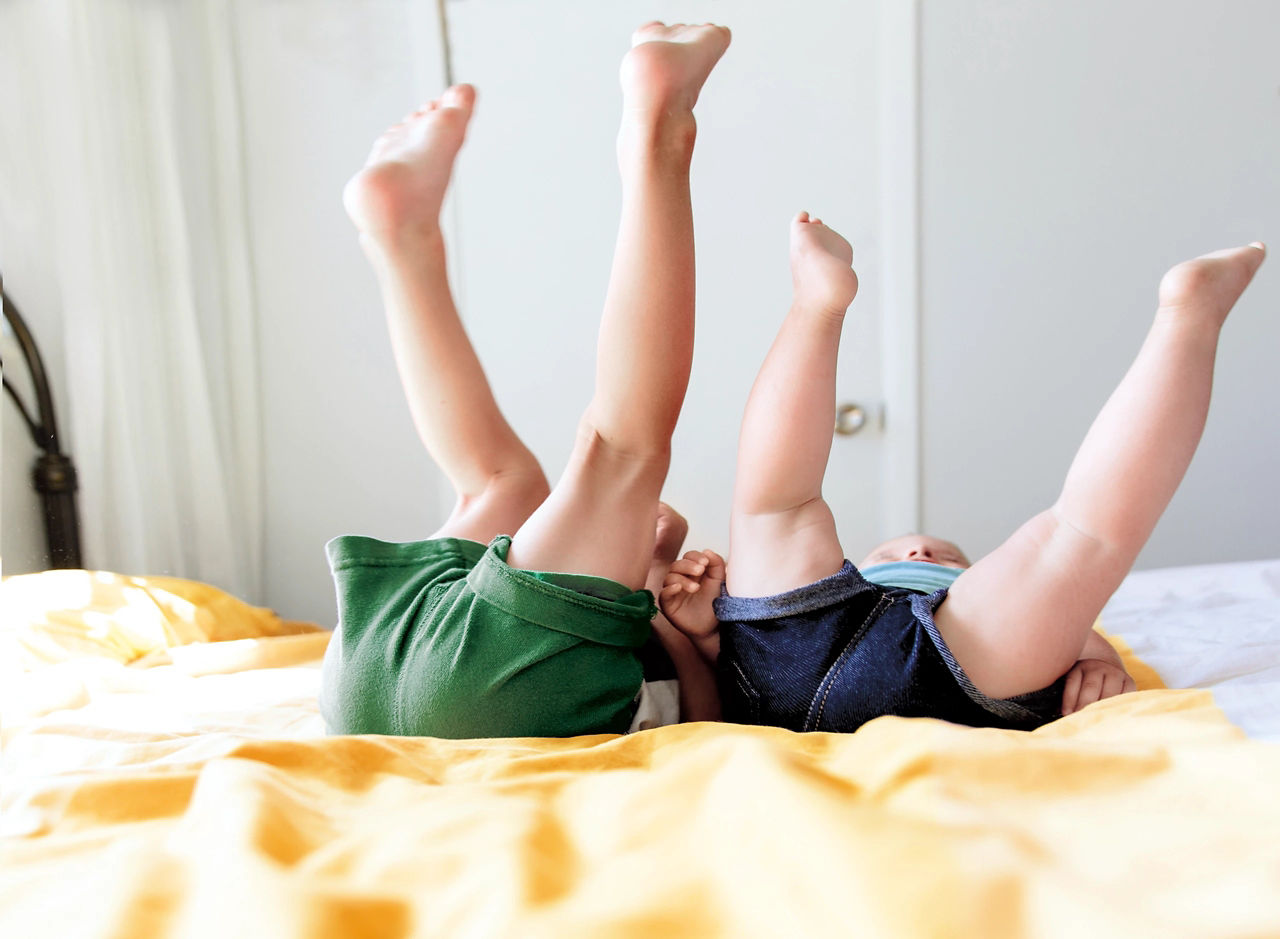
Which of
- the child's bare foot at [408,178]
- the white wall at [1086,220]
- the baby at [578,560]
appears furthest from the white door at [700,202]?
the baby at [578,560]

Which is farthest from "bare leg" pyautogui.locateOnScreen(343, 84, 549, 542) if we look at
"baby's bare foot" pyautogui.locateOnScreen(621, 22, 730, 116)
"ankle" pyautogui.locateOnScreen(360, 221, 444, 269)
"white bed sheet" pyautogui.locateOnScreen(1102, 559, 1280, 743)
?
"white bed sheet" pyautogui.locateOnScreen(1102, 559, 1280, 743)

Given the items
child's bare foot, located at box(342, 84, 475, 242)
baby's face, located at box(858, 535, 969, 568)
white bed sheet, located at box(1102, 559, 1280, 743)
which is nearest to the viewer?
white bed sheet, located at box(1102, 559, 1280, 743)

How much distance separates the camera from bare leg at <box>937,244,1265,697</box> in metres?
0.80

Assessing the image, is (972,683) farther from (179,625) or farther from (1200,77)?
(1200,77)

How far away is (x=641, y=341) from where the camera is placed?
886 millimetres

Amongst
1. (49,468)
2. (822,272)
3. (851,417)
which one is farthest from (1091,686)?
(49,468)

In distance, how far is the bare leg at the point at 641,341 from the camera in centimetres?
89

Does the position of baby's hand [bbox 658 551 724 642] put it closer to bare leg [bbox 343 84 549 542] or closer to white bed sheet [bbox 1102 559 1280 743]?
bare leg [bbox 343 84 549 542]

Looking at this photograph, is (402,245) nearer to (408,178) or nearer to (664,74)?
(408,178)

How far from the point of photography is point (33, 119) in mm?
1807

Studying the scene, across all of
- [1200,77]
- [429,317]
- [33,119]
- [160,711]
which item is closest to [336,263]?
[33,119]

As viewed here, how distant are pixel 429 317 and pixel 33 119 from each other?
1.16m

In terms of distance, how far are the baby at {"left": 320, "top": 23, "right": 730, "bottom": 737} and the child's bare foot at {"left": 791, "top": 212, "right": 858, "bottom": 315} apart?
10 cm

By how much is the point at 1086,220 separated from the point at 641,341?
1701 millimetres
